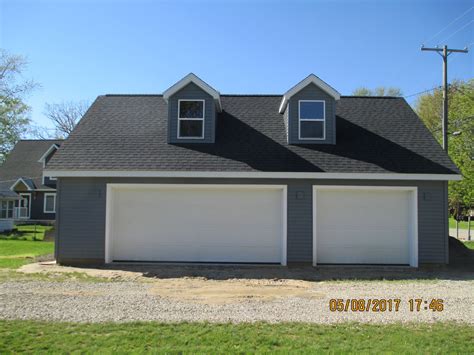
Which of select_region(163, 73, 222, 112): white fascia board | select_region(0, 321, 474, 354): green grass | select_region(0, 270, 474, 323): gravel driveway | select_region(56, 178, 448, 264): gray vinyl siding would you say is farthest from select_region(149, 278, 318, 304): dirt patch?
select_region(163, 73, 222, 112): white fascia board

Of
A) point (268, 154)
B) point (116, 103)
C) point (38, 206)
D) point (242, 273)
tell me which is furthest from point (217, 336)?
point (38, 206)

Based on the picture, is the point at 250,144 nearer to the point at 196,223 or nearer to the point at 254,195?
the point at 254,195

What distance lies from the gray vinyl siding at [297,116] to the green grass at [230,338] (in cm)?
760

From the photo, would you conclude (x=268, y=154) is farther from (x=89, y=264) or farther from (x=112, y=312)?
(x=112, y=312)

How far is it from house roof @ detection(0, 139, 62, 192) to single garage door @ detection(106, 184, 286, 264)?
2181cm

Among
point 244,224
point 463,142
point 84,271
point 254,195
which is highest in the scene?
point 463,142

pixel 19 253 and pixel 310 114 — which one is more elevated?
pixel 310 114

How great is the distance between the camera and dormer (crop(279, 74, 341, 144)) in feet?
42.7

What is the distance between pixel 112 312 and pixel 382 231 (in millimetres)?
8322

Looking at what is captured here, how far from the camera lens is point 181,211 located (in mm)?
12227
